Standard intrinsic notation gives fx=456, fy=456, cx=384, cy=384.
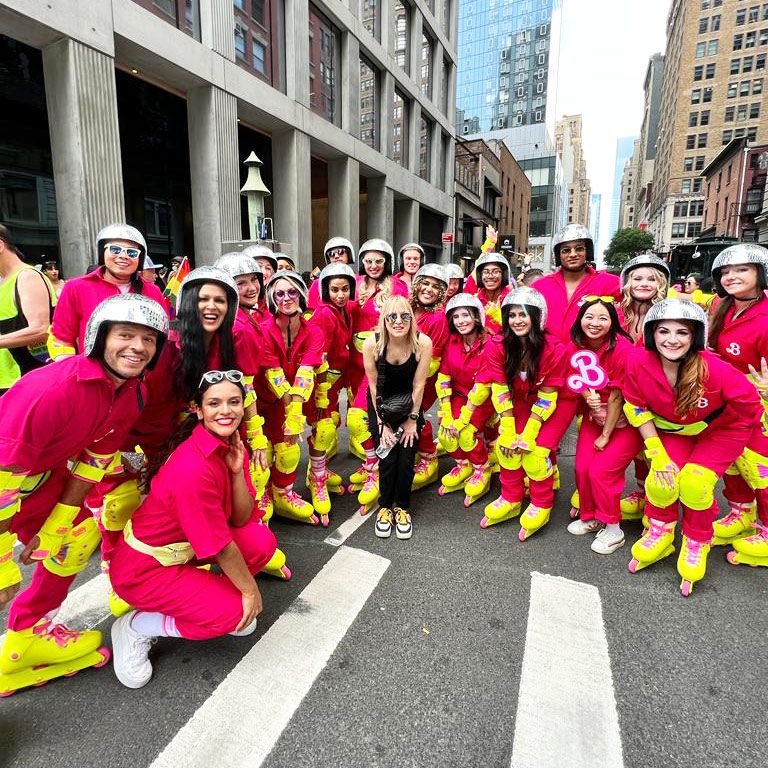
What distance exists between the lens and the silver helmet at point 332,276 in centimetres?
403

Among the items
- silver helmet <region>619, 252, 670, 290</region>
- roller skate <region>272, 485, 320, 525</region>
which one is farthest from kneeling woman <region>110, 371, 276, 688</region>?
silver helmet <region>619, 252, 670, 290</region>

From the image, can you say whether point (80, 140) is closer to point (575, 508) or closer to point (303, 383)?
point (303, 383)

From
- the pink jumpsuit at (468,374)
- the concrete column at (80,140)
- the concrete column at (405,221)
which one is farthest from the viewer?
the concrete column at (405,221)

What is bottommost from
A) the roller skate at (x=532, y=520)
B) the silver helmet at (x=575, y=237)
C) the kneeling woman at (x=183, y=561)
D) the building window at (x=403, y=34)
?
the roller skate at (x=532, y=520)

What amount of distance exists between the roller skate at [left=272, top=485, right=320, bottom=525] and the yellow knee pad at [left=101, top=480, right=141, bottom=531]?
134 cm

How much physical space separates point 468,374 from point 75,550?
3173 mm

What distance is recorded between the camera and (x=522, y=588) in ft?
9.68

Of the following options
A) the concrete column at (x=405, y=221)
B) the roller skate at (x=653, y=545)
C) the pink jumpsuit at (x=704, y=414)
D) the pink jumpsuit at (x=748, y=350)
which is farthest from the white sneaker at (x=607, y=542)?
the concrete column at (x=405, y=221)

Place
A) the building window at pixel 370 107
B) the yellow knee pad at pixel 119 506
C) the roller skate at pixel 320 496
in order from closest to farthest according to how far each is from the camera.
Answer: the yellow knee pad at pixel 119 506
the roller skate at pixel 320 496
the building window at pixel 370 107

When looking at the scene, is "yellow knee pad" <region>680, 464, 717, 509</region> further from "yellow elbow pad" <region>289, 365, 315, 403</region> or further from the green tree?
the green tree

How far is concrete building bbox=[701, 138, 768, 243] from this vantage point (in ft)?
157

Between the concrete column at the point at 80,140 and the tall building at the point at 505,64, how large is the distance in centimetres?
10052

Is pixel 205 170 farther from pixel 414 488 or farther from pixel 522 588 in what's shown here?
pixel 522 588

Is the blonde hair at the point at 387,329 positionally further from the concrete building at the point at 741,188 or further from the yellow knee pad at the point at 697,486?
the concrete building at the point at 741,188
